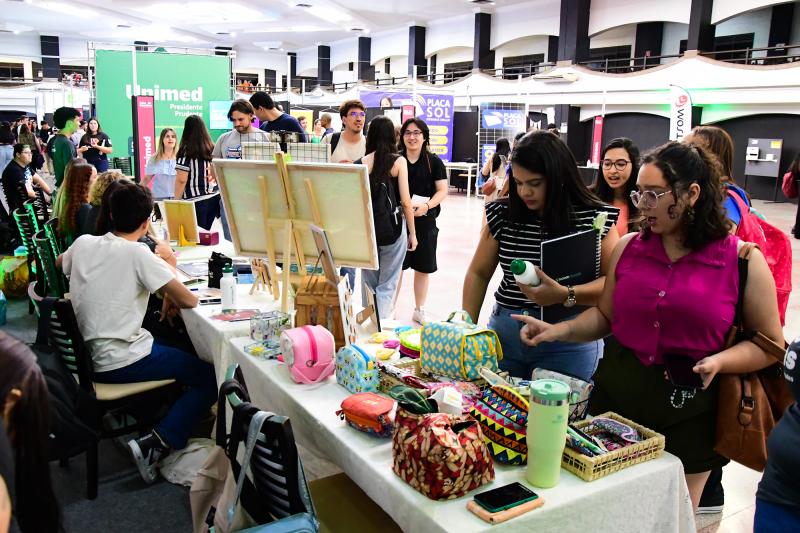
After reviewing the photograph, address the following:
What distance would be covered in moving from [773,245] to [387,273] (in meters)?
2.25

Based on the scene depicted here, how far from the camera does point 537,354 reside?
215 centimetres

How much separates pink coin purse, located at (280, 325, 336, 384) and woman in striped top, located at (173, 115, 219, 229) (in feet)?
9.91

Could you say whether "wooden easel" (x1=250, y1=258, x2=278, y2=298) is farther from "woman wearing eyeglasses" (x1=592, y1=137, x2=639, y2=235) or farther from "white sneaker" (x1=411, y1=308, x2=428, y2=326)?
"white sneaker" (x1=411, y1=308, x2=428, y2=326)

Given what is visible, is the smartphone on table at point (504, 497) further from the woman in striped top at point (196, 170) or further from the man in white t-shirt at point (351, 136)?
the woman in striped top at point (196, 170)

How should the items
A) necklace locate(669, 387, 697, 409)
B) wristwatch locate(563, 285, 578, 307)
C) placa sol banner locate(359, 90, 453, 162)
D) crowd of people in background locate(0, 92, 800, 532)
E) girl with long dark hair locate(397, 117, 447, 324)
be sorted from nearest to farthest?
crowd of people in background locate(0, 92, 800, 532), necklace locate(669, 387, 697, 409), wristwatch locate(563, 285, 578, 307), girl with long dark hair locate(397, 117, 447, 324), placa sol banner locate(359, 90, 453, 162)

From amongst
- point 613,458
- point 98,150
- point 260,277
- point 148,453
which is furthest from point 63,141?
point 613,458

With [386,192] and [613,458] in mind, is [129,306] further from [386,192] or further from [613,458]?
[613,458]

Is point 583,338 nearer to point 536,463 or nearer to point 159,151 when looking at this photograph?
point 536,463

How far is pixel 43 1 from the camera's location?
64.2 feet

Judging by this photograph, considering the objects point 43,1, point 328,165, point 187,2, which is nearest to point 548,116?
point 187,2

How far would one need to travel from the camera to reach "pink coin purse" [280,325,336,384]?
1.98 meters

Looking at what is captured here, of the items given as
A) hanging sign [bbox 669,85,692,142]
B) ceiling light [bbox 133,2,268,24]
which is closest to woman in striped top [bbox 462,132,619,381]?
hanging sign [bbox 669,85,692,142]

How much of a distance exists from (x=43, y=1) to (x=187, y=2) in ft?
13.5

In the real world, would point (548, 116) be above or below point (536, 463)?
above
